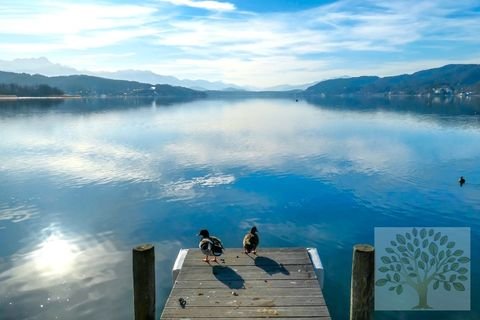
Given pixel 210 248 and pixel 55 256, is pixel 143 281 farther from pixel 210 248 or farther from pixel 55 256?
pixel 55 256

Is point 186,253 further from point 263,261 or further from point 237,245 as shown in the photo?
point 237,245

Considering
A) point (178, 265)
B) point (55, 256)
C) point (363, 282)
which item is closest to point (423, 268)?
point (363, 282)

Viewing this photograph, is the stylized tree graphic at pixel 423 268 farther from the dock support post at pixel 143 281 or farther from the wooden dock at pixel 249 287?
the dock support post at pixel 143 281

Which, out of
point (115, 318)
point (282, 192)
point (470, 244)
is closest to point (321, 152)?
point (282, 192)

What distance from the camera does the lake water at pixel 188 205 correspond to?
16.7 meters

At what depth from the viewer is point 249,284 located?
11438mm

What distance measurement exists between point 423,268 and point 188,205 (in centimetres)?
1593

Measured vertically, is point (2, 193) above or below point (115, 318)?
above

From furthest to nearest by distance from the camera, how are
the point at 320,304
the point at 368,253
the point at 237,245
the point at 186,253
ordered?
the point at 237,245
the point at 186,253
the point at 320,304
the point at 368,253

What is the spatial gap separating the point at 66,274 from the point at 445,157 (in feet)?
143

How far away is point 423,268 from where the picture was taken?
1819cm

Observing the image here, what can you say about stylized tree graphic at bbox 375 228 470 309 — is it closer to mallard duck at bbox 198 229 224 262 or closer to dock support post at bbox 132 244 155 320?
mallard duck at bbox 198 229 224 262

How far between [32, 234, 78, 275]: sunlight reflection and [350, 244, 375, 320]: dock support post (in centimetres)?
1400

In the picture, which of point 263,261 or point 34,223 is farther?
point 34,223
